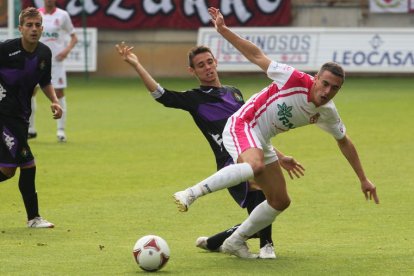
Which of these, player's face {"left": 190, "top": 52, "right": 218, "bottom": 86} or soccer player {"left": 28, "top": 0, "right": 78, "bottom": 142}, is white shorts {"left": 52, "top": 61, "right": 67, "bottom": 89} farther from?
player's face {"left": 190, "top": 52, "right": 218, "bottom": 86}

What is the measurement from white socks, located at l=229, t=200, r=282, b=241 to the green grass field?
0.25 metres

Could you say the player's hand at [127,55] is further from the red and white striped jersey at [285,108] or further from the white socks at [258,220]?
the white socks at [258,220]

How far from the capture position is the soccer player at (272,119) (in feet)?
28.1

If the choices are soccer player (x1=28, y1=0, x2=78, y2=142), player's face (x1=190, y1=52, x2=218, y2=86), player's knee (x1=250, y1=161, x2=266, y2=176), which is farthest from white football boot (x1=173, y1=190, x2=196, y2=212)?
soccer player (x1=28, y1=0, x2=78, y2=142)

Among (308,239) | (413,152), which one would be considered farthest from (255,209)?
(413,152)

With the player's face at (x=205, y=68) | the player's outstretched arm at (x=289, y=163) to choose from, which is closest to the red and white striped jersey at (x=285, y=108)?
the player's outstretched arm at (x=289, y=163)

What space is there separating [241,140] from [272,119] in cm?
39

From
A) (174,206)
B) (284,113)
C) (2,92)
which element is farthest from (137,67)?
(174,206)

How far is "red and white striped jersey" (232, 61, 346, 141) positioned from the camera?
28.6ft

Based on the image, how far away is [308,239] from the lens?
10.3m

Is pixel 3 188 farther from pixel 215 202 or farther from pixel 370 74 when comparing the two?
pixel 370 74

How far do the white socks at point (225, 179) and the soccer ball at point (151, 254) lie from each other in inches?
24.9

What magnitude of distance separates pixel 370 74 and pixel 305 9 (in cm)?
308

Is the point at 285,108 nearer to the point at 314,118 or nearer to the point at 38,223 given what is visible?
the point at 314,118
